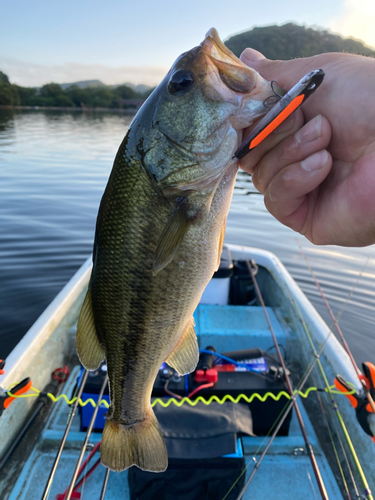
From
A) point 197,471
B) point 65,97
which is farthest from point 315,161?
point 65,97

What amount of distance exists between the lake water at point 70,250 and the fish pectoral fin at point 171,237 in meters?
4.95

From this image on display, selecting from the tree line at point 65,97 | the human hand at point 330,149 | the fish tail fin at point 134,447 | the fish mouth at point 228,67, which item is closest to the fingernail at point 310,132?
the human hand at point 330,149

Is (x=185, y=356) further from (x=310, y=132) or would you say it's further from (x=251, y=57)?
(x=251, y=57)

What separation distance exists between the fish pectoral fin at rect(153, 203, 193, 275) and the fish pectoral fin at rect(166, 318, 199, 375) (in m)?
0.48

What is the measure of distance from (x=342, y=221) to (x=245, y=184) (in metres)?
18.0

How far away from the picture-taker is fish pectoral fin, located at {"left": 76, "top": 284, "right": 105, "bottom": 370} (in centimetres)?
167

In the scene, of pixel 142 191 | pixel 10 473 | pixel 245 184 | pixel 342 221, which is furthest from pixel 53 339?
pixel 245 184

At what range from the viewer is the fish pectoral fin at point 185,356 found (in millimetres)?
1784

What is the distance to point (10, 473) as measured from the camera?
3006 mm

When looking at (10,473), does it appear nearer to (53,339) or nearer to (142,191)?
(53,339)

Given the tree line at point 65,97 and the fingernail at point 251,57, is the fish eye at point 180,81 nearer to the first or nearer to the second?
the fingernail at point 251,57

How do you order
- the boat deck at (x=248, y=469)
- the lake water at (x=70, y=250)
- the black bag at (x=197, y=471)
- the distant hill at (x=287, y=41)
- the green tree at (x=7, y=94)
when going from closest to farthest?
1. the black bag at (x=197, y=471)
2. the boat deck at (x=248, y=469)
3. the lake water at (x=70, y=250)
4. the distant hill at (x=287, y=41)
5. the green tree at (x=7, y=94)

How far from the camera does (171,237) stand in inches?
56.2

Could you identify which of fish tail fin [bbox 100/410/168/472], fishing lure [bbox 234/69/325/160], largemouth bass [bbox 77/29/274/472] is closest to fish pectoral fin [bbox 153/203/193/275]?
largemouth bass [bbox 77/29/274/472]
